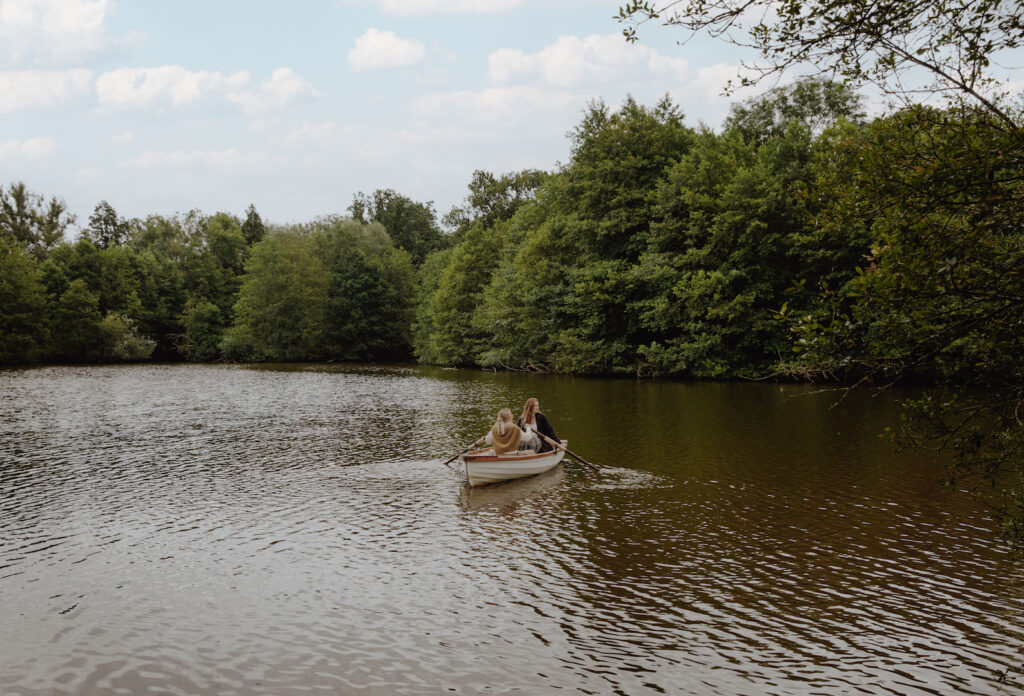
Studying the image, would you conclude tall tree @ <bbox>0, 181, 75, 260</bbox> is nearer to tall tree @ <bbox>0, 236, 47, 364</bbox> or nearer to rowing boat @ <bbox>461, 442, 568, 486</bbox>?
tall tree @ <bbox>0, 236, 47, 364</bbox>

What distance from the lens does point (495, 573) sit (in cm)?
981

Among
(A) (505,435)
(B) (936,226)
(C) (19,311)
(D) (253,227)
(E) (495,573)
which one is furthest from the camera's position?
(D) (253,227)

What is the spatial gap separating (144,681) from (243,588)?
7.90 ft

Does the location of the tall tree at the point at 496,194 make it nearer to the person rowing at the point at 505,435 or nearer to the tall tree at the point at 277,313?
the tall tree at the point at 277,313

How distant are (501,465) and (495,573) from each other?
538 cm

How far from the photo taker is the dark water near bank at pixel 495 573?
704 centimetres

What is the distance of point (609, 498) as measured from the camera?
13914 mm

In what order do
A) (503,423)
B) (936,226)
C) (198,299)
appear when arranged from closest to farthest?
(936,226), (503,423), (198,299)

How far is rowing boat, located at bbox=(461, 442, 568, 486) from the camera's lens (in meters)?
14.9

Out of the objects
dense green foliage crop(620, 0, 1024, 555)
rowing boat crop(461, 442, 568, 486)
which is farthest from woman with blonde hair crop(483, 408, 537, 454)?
dense green foliage crop(620, 0, 1024, 555)

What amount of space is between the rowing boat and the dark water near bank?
401mm

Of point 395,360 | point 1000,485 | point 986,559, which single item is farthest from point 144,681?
point 395,360

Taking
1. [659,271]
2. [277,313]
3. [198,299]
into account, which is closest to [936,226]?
[659,271]

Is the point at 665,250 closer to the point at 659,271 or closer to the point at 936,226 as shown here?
the point at 659,271
